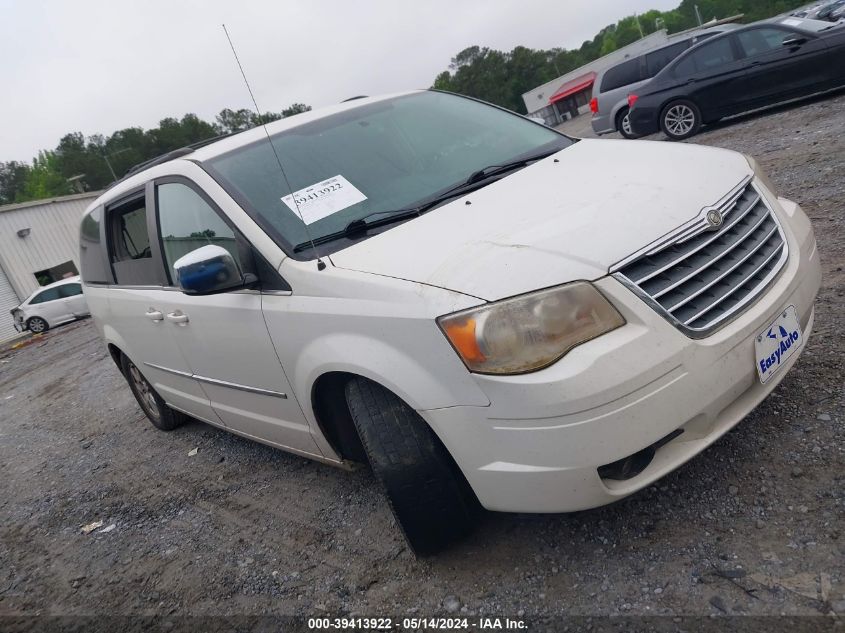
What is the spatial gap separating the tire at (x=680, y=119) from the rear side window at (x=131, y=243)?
9.05m

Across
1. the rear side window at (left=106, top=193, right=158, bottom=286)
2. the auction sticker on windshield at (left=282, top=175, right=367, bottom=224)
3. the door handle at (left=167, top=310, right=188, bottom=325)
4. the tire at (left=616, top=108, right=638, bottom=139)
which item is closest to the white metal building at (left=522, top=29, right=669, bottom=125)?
the tire at (left=616, top=108, right=638, bottom=139)

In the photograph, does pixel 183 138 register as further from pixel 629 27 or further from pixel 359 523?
pixel 629 27

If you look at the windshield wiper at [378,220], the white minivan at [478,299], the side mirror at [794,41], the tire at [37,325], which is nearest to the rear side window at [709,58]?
the side mirror at [794,41]

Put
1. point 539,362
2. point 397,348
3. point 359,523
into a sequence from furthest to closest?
point 359,523 → point 397,348 → point 539,362

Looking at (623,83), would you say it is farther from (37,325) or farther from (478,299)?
(37,325)

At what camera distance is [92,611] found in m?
2.98

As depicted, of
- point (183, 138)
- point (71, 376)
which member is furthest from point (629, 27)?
point (71, 376)

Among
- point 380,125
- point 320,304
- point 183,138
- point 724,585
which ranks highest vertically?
point 183,138

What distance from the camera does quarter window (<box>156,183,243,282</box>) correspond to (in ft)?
9.48

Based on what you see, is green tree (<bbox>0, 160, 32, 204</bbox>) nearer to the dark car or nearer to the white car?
the white car

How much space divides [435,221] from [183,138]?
164 feet

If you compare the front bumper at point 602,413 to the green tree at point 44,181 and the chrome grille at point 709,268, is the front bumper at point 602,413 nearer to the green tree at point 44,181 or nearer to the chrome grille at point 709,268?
the chrome grille at point 709,268

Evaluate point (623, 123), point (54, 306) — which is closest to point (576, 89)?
point (623, 123)

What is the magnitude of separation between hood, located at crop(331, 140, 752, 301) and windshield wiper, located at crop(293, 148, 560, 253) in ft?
0.25
